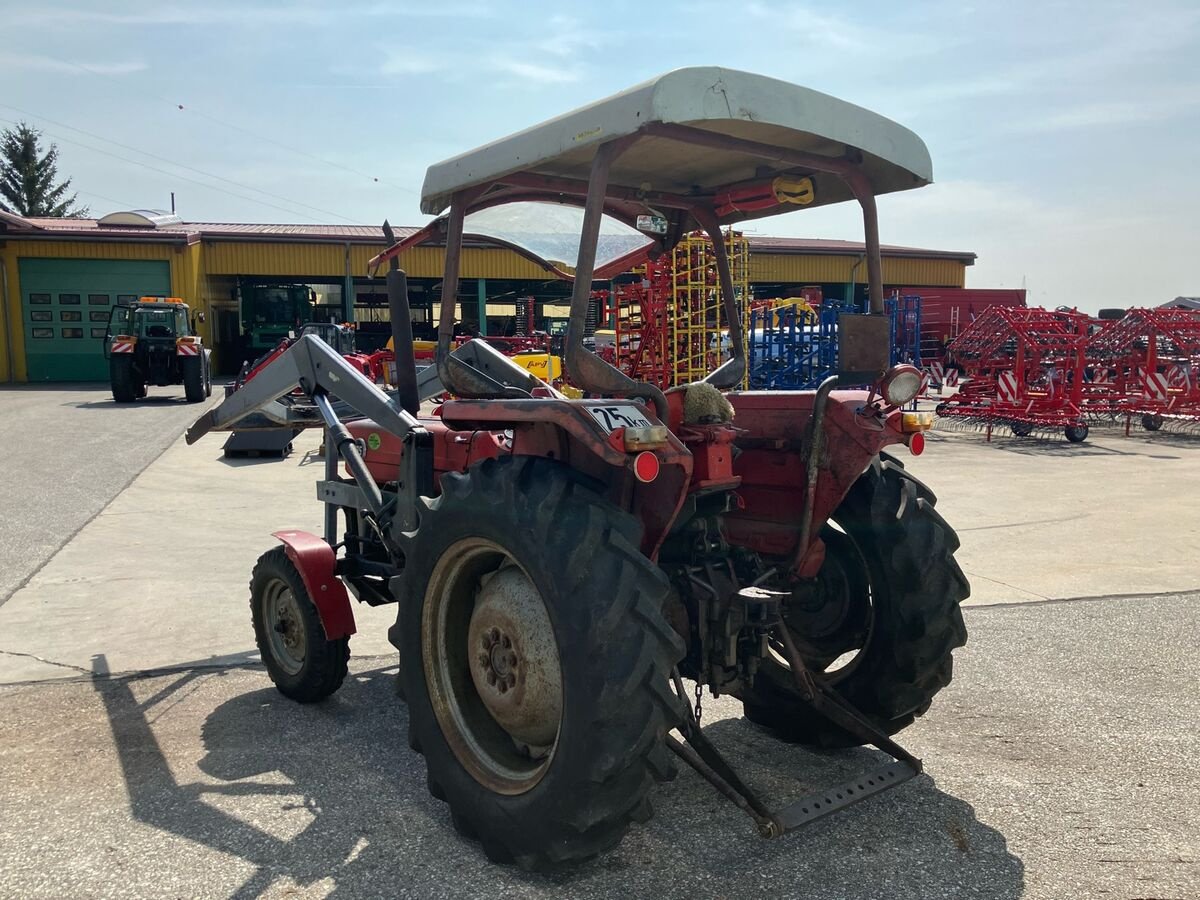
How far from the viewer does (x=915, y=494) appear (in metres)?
3.40

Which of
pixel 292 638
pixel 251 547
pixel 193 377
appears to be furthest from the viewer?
pixel 193 377

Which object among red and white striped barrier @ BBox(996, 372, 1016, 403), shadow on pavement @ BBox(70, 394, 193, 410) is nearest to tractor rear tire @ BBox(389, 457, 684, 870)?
red and white striped barrier @ BBox(996, 372, 1016, 403)

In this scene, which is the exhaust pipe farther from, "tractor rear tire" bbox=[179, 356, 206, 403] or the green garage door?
the green garage door

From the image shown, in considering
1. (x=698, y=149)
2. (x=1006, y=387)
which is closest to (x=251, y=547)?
(x=698, y=149)

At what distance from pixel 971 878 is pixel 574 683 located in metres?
1.32

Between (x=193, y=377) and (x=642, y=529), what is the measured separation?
62.5 feet

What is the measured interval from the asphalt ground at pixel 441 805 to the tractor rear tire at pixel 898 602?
321 mm

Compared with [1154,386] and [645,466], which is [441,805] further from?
[1154,386]

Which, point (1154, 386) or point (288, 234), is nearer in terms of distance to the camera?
point (1154, 386)

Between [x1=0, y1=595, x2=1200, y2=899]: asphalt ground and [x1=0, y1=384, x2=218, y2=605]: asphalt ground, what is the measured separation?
279 cm

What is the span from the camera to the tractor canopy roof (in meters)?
2.53

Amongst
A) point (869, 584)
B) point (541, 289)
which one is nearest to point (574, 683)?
point (869, 584)

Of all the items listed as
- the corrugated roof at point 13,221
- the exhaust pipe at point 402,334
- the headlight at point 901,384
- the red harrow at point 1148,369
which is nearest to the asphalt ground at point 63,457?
the exhaust pipe at point 402,334

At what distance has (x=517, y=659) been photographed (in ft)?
9.59
